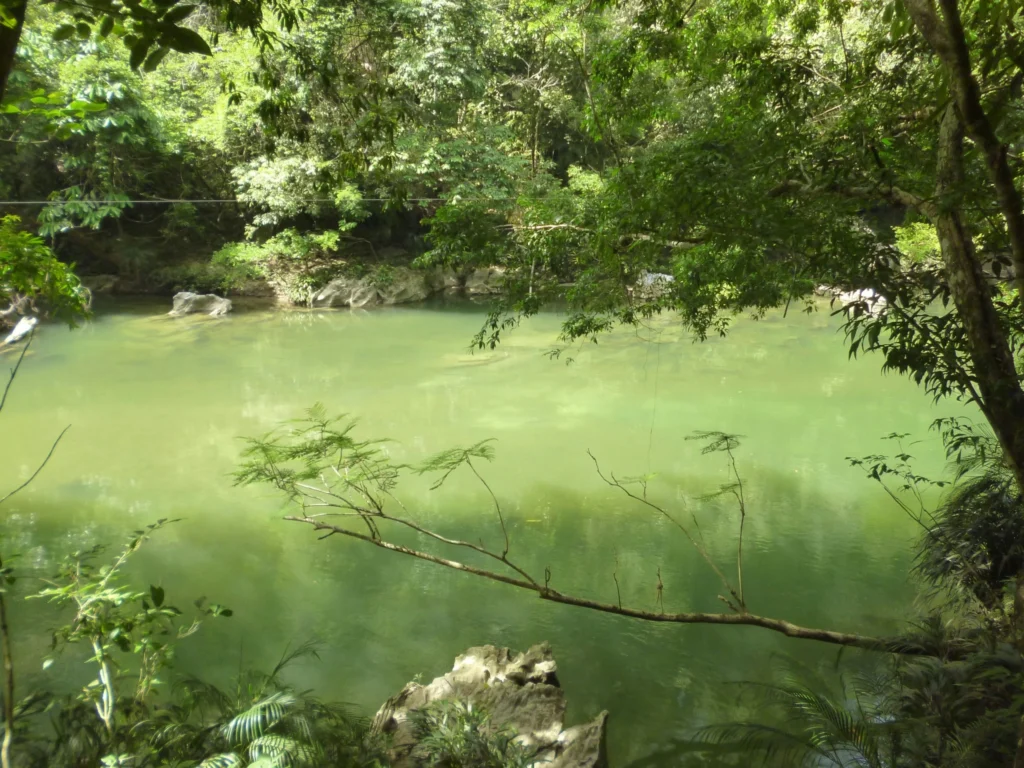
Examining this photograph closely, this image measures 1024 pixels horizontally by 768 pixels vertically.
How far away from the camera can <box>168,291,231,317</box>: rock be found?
12.7 meters

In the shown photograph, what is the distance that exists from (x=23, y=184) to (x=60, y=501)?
401 inches

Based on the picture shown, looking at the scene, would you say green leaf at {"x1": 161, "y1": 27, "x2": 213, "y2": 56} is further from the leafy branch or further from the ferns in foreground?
the ferns in foreground

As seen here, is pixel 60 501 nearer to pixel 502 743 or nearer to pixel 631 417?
pixel 502 743

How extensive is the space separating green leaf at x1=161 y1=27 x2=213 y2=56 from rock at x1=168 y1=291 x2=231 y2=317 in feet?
41.6

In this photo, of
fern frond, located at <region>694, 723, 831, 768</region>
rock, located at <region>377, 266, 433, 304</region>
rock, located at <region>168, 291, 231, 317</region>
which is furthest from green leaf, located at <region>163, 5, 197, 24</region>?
rock, located at <region>377, 266, 433, 304</region>

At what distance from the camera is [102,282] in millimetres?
14422

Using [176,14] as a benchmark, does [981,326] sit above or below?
→ below

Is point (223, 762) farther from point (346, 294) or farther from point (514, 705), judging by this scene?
point (346, 294)

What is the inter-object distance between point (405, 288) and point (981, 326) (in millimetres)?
12692

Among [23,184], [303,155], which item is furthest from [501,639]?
[23,184]

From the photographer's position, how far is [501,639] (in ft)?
11.8

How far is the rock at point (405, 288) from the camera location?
46.2 feet

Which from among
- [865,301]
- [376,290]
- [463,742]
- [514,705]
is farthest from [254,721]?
[376,290]

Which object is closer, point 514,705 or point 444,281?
point 514,705
